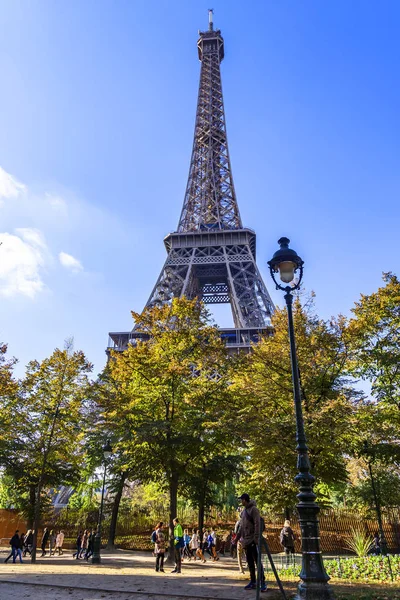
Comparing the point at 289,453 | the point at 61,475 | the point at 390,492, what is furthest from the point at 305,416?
the point at 61,475

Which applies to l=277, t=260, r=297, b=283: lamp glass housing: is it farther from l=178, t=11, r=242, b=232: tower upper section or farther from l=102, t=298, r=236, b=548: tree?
l=178, t=11, r=242, b=232: tower upper section

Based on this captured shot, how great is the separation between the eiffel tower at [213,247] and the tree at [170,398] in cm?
2359

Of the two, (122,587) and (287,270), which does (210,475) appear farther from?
(287,270)

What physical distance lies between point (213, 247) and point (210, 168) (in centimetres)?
1928

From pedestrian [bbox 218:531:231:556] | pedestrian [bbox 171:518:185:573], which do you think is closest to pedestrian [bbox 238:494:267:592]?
pedestrian [bbox 171:518:185:573]

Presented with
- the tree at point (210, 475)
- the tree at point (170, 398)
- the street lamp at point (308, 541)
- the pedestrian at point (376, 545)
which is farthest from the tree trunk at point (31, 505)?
the street lamp at point (308, 541)

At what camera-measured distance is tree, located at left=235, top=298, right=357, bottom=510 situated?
1584cm

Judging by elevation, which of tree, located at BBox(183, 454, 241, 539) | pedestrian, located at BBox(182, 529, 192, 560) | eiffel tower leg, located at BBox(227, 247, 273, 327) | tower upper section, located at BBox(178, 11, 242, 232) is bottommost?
pedestrian, located at BBox(182, 529, 192, 560)

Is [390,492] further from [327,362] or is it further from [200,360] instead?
[200,360]

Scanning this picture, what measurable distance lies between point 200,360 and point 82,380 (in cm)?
778

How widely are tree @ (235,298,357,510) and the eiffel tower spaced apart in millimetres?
23488

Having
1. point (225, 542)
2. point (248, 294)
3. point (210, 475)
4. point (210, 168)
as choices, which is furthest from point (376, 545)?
point (210, 168)

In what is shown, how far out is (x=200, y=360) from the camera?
19172 mm

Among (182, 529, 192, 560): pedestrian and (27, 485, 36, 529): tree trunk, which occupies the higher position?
(27, 485, 36, 529): tree trunk
